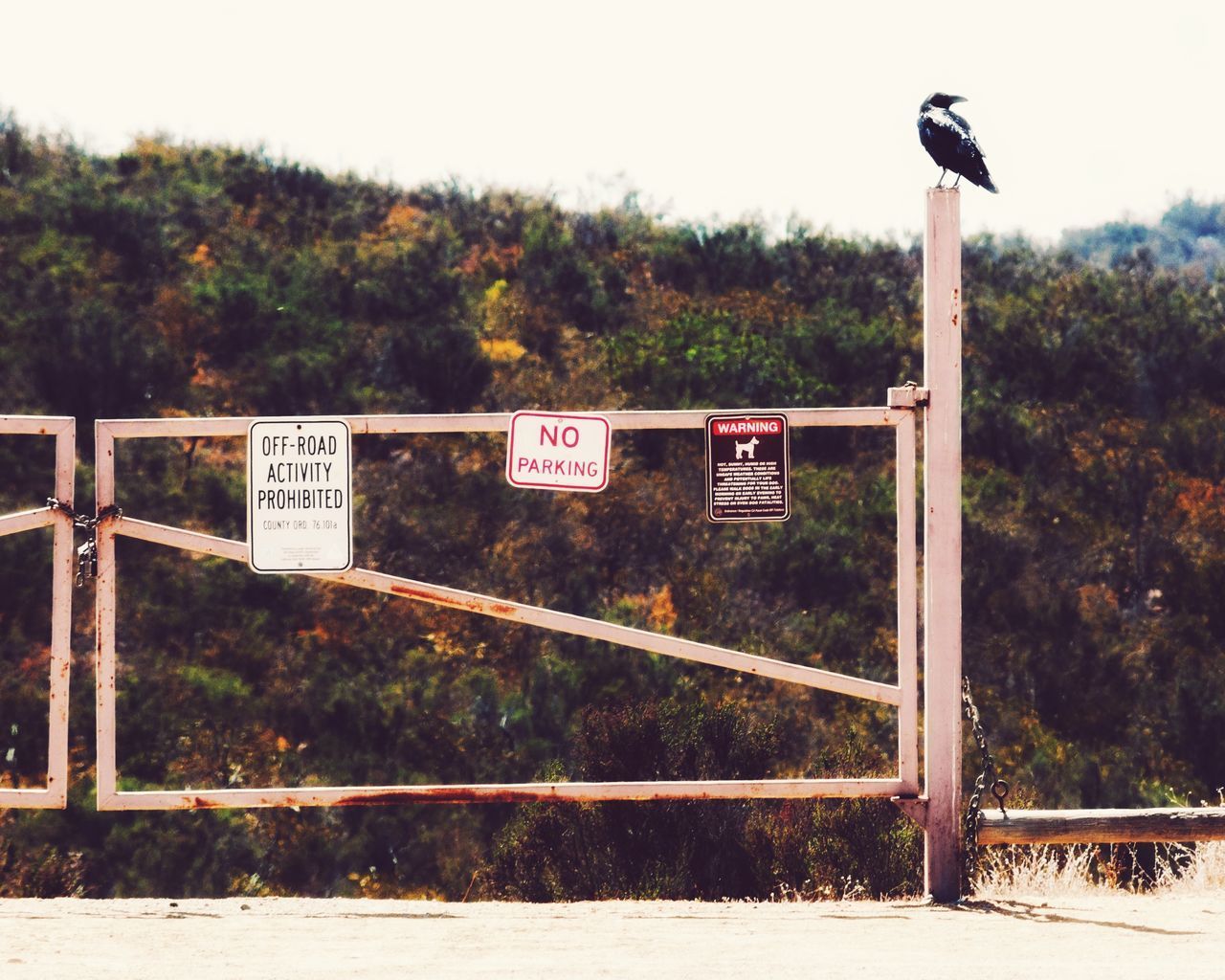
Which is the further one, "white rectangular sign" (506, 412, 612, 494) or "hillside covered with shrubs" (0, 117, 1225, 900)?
"hillside covered with shrubs" (0, 117, 1225, 900)

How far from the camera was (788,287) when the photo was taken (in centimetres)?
2278

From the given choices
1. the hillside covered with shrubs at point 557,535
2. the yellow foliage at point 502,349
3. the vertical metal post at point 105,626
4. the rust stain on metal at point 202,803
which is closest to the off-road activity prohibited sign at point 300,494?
the vertical metal post at point 105,626

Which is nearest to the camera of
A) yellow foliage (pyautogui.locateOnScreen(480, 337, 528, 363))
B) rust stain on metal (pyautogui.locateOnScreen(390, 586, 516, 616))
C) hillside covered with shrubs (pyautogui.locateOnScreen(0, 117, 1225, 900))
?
rust stain on metal (pyautogui.locateOnScreen(390, 586, 516, 616))

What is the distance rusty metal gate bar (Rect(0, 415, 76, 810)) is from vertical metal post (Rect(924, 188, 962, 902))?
2912 millimetres

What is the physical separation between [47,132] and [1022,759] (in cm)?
1881

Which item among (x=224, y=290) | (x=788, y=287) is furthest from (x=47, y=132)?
(x=788, y=287)

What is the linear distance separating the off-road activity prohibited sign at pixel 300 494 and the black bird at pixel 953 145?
2566 mm

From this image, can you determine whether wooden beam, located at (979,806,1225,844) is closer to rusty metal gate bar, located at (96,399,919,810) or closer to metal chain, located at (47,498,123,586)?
rusty metal gate bar, located at (96,399,919,810)

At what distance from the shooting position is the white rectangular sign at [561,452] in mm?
4910

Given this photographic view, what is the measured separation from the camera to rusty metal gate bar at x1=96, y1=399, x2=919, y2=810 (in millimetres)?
4781

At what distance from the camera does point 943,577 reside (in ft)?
16.1

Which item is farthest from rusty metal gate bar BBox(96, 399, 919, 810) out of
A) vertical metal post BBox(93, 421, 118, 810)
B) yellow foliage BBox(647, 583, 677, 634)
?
yellow foliage BBox(647, 583, 677, 634)

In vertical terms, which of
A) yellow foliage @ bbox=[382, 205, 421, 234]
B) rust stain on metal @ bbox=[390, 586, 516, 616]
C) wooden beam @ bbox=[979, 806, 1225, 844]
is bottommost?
wooden beam @ bbox=[979, 806, 1225, 844]

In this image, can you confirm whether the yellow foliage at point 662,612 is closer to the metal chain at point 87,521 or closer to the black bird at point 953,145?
the black bird at point 953,145
